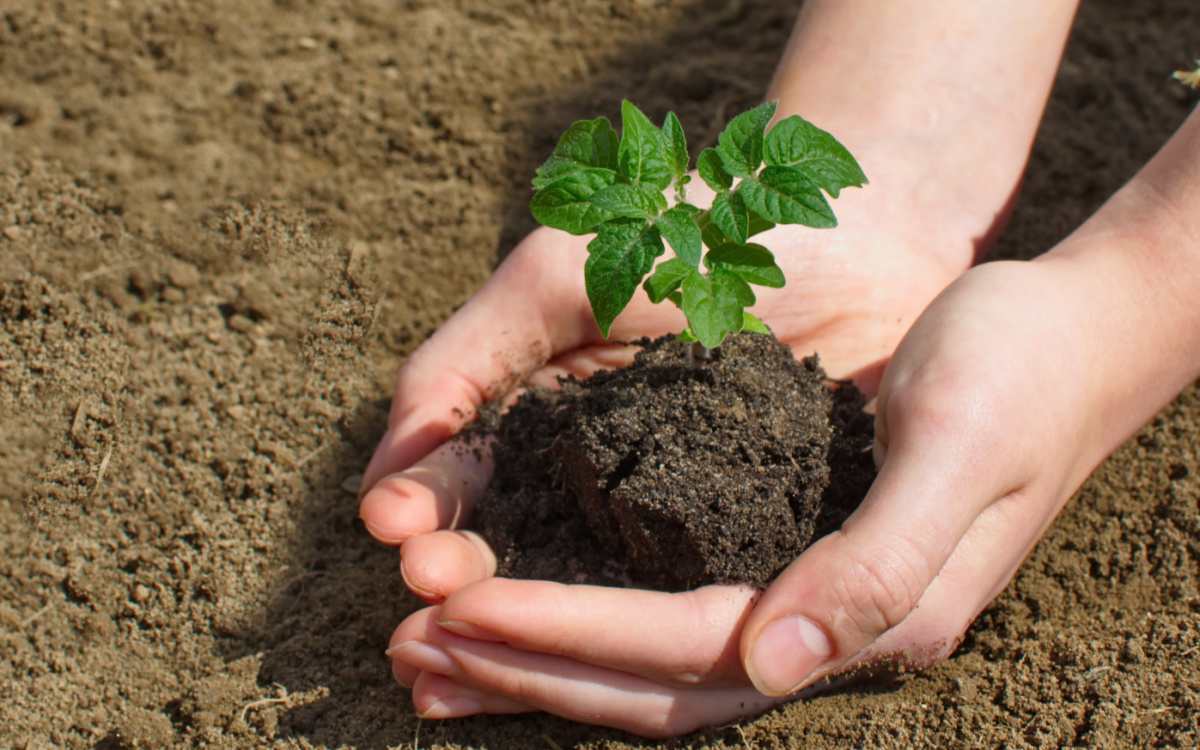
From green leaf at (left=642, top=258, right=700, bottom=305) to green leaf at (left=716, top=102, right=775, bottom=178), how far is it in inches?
7.5

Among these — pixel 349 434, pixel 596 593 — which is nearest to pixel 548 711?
pixel 596 593

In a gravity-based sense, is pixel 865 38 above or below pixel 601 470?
above

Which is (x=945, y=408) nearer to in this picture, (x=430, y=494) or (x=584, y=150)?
(x=584, y=150)

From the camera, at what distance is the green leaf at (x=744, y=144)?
2.08 meters

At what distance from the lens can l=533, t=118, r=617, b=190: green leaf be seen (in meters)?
2.12

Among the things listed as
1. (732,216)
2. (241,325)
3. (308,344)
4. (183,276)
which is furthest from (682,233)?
(183,276)

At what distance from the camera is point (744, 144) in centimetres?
209

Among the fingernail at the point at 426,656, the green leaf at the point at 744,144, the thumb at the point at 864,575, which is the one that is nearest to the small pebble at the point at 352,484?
the fingernail at the point at 426,656

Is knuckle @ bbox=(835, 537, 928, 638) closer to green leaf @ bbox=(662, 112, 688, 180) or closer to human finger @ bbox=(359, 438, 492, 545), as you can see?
green leaf @ bbox=(662, 112, 688, 180)

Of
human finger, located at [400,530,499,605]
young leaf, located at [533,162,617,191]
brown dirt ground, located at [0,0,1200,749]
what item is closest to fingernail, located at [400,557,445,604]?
human finger, located at [400,530,499,605]

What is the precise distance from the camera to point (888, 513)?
81.8 inches

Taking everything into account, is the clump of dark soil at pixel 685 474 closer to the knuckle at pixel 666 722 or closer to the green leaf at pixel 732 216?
the knuckle at pixel 666 722

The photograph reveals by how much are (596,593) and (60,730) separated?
1.16m

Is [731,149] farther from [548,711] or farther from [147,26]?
[147,26]
